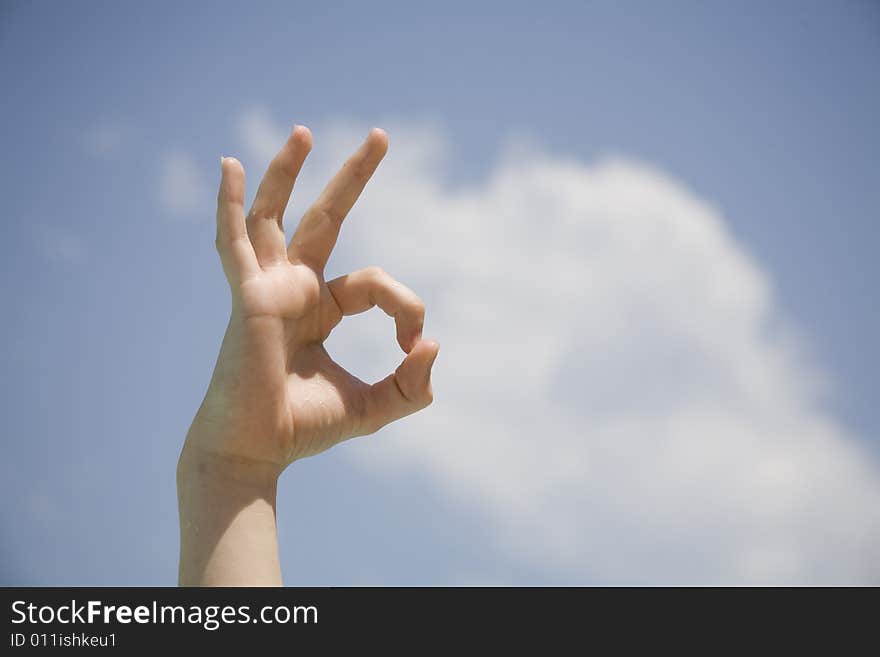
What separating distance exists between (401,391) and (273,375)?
21.7 inches

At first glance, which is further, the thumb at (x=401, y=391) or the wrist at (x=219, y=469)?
the thumb at (x=401, y=391)

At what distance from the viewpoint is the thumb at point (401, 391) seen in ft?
10.4

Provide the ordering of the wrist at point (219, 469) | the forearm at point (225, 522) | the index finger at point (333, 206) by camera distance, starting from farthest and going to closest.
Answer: the index finger at point (333, 206) < the wrist at point (219, 469) < the forearm at point (225, 522)

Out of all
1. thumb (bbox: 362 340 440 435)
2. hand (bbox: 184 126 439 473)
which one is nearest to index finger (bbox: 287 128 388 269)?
hand (bbox: 184 126 439 473)

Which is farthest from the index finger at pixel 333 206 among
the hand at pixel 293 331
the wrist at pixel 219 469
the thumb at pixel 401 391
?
the wrist at pixel 219 469

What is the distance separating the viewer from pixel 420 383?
10.5ft

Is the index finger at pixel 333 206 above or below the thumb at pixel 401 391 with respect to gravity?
above

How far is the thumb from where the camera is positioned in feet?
10.4

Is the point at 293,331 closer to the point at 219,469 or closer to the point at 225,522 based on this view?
the point at 219,469

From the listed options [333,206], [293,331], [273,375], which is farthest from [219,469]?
[333,206]

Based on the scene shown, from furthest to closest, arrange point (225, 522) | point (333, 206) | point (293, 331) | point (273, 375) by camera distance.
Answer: point (333, 206) < point (293, 331) < point (273, 375) < point (225, 522)

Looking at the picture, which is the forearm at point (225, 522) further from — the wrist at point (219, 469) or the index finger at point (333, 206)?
the index finger at point (333, 206)

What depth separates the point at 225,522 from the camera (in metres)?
Answer: 2.77
